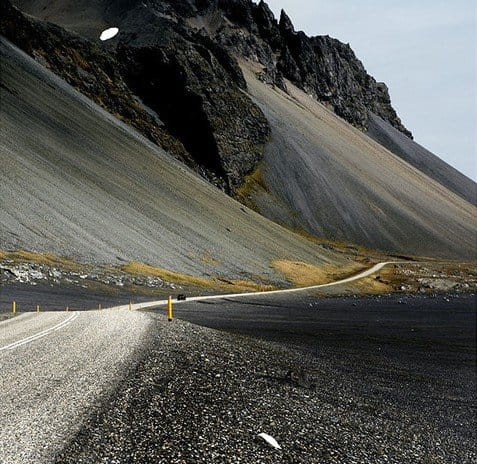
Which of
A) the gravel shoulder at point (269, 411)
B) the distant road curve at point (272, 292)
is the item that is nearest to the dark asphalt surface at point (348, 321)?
the distant road curve at point (272, 292)

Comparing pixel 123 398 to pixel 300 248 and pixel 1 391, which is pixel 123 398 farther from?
pixel 300 248

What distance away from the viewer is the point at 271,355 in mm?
19312

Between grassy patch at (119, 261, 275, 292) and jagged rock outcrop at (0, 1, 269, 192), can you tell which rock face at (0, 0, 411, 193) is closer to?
jagged rock outcrop at (0, 1, 269, 192)

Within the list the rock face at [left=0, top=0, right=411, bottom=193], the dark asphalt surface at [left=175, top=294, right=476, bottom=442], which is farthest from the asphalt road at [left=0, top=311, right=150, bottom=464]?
the rock face at [left=0, top=0, right=411, bottom=193]

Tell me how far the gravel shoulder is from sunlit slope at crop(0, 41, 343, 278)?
4093cm

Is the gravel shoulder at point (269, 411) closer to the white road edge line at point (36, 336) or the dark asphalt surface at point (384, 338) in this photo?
the dark asphalt surface at point (384, 338)

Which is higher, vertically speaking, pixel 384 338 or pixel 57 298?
pixel 384 338

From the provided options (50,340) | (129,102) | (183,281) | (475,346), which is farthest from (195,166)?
(50,340)

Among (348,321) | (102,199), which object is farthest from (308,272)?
(348,321)

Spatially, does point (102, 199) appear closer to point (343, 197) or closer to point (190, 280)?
point (190, 280)

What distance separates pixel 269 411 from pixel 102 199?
67.0 metres

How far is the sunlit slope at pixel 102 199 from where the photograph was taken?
5919 centimetres

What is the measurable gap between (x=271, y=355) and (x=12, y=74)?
98.9 metres

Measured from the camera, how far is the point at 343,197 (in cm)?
14788
